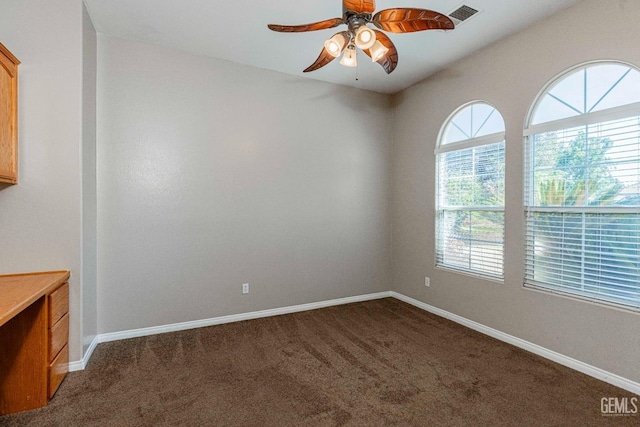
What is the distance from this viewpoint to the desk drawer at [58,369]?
7.13 feet

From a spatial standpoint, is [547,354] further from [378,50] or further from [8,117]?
[8,117]

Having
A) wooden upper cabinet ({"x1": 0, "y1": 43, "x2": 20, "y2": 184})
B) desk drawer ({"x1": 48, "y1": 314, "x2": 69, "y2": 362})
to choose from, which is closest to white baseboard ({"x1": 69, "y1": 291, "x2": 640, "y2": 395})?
desk drawer ({"x1": 48, "y1": 314, "x2": 69, "y2": 362})

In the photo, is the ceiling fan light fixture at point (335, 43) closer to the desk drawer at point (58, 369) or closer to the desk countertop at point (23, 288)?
the desk countertop at point (23, 288)

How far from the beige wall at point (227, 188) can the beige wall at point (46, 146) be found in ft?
1.98

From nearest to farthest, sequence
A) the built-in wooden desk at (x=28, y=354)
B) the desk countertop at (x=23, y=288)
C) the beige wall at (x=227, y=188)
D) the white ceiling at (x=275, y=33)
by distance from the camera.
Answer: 1. the desk countertop at (x=23, y=288)
2. the built-in wooden desk at (x=28, y=354)
3. the white ceiling at (x=275, y=33)
4. the beige wall at (x=227, y=188)

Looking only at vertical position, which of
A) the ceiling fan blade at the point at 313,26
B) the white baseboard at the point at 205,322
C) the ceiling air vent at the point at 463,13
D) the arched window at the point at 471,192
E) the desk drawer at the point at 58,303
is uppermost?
the ceiling air vent at the point at 463,13

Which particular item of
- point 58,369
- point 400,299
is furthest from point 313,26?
point 400,299

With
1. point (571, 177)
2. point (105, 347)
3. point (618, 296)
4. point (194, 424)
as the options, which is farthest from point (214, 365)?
point (571, 177)

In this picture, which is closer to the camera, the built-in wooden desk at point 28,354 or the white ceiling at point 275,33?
the built-in wooden desk at point 28,354

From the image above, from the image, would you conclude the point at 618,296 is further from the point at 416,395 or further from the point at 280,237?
the point at 280,237

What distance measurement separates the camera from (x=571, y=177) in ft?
8.89

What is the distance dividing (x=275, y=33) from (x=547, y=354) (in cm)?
385

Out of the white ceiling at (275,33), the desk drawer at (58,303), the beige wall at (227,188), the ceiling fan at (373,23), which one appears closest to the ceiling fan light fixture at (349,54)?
the ceiling fan at (373,23)

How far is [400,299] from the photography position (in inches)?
179
